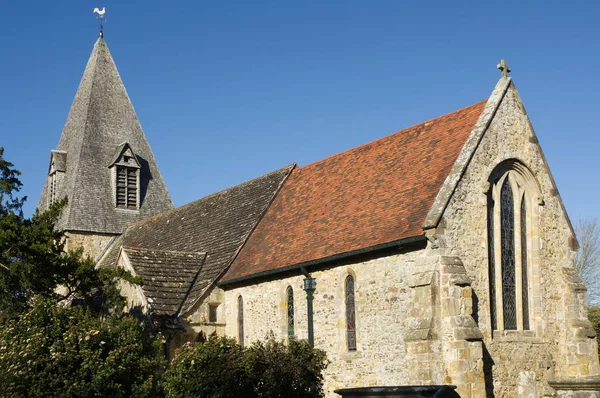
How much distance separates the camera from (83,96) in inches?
1507

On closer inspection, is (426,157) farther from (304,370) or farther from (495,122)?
(304,370)

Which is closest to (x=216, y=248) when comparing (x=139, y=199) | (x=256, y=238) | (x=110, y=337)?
(x=256, y=238)

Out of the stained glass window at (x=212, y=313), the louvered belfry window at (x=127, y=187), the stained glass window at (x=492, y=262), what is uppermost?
the louvered belfry window at (x=127, y=187)

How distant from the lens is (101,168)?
36375mm

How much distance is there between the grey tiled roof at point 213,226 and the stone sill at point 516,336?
353 inches

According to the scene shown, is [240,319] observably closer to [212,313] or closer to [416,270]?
[212,313]

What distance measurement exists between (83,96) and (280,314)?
21.7m

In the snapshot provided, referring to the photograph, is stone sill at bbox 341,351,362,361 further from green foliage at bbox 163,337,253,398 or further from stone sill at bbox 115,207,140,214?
stone sill at bbox 115,207,140,214

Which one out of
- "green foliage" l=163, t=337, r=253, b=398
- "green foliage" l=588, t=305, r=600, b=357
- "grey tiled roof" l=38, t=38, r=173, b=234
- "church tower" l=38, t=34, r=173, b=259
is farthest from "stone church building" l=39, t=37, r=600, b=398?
"green foliage" l=588, t=305, r=600, b=357

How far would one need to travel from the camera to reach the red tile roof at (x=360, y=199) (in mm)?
18312

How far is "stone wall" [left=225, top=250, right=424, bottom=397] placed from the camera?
56.2ft

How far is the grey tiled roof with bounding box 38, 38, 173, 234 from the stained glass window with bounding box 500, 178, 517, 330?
21255mm

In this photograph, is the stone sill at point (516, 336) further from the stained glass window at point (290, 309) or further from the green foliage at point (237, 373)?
the stained glass window at point (290, 309)

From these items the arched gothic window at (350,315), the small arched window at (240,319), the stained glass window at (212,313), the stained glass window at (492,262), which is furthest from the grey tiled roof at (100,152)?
the stained glass window at (492,262)
